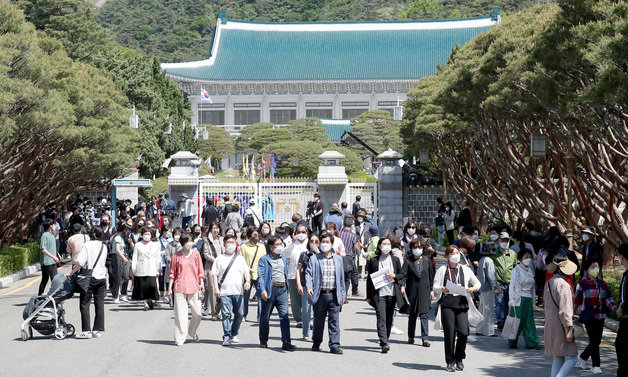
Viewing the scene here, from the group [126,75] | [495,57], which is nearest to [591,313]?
[495,57]

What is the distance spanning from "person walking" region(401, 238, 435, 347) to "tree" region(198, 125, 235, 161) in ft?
186

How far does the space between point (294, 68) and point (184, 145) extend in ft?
87.1

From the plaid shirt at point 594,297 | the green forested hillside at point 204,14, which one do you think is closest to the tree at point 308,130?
the green forested hillside at point 204,14

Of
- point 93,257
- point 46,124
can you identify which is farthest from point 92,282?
point 46,124

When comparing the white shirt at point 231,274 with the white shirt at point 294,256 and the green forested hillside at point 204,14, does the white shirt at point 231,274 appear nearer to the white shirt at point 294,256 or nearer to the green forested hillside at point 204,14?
the white shirt at point 294,256

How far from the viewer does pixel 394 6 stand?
117 meters

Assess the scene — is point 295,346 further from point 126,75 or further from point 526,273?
point 126,75

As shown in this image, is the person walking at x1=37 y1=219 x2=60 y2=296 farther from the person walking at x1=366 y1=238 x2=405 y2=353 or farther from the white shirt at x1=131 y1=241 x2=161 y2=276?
the person walking at x1=366 y1=238 x2=405 y2=353

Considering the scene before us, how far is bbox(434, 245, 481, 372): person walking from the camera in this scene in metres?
10.9

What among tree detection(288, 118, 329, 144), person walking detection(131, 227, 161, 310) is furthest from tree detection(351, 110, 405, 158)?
person walking detection(131, 227, 161, 310)

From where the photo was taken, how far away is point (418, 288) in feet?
42.5

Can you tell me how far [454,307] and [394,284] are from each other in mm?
1650

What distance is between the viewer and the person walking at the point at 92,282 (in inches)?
518

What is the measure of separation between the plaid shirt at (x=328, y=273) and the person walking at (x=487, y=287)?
2605 millimetres
